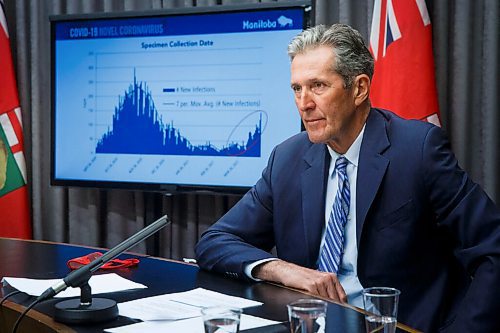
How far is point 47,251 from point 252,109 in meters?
1.30

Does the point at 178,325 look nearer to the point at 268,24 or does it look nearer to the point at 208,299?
the point at 208,299

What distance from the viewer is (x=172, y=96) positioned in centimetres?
351

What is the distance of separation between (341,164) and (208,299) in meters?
0.69

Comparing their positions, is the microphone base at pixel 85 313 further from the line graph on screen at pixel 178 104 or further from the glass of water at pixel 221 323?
the line graph on screen at pixel 178 104

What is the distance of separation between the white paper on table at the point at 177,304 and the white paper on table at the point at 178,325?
0.03 meters

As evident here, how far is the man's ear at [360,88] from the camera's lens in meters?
2.22

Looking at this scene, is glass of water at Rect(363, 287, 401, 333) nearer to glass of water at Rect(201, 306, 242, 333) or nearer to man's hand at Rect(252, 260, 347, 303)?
glass of water at Rect(201, 306, 242, 333)

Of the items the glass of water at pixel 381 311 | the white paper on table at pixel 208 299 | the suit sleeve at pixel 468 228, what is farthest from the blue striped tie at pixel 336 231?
the glass of water at pixel 381 311

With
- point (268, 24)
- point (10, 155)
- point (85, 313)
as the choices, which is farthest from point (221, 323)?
point (10, 155)

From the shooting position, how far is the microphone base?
153 cm

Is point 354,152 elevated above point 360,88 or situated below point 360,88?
below

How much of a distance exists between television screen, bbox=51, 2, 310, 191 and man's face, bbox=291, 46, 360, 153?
42.0 inches

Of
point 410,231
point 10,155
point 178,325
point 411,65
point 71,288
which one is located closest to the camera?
point 178,325

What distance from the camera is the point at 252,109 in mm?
3348
